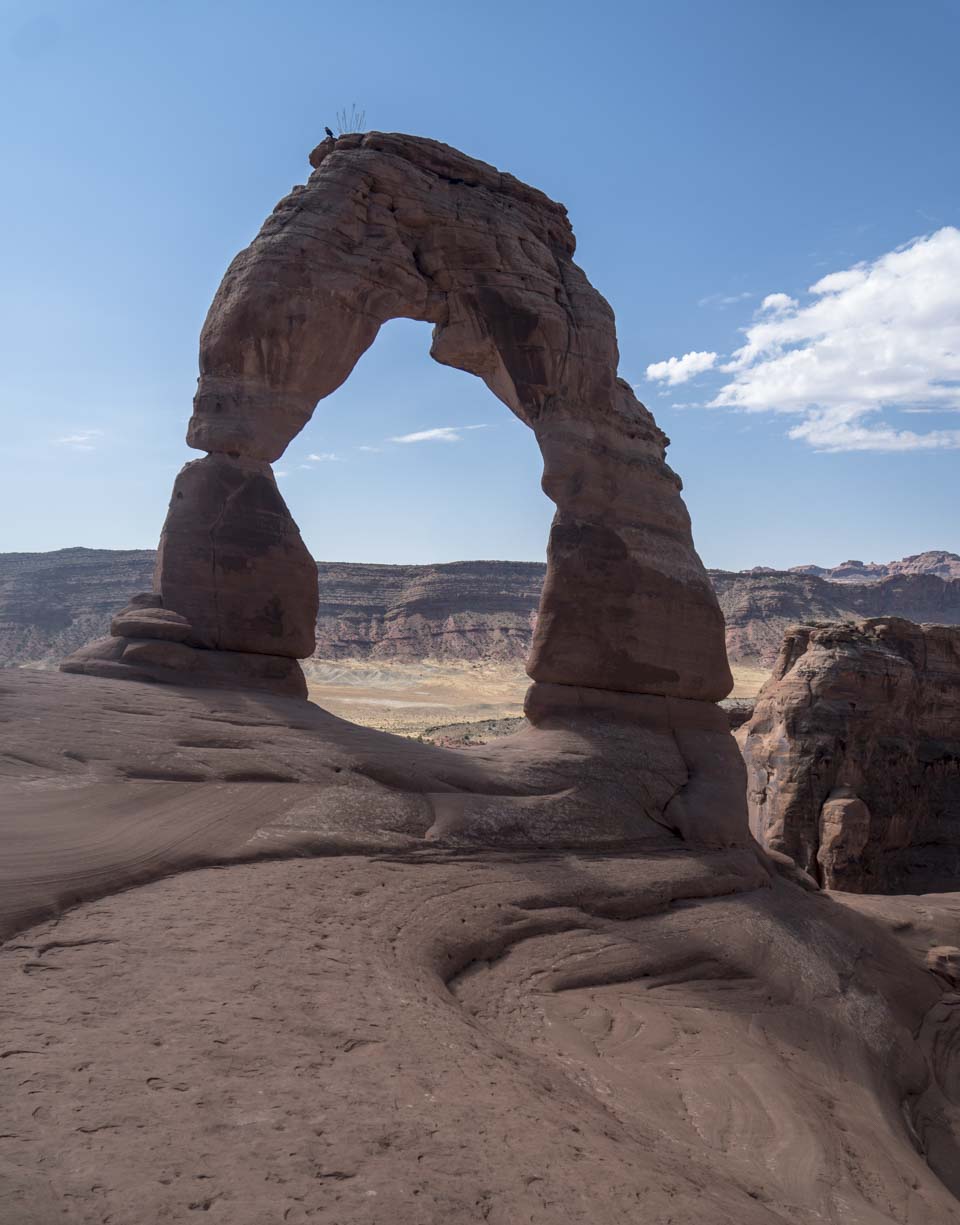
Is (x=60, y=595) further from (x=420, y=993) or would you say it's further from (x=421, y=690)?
(x=420, y=993)

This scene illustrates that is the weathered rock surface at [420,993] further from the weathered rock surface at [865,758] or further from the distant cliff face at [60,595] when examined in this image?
the distant cliff face at [60,595]

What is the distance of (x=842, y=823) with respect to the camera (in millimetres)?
13531

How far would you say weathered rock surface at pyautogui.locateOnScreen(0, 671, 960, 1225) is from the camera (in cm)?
278

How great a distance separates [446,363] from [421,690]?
49362mm

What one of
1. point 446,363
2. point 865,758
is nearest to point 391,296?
point 446,363

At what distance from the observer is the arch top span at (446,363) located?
879 centimetres

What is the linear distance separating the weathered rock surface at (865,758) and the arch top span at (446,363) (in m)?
4.73

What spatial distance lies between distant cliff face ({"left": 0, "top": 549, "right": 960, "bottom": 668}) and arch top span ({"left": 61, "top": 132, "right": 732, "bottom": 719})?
60.9m

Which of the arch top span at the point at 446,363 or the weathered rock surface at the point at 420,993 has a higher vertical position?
the arch top span at the point at 446,363

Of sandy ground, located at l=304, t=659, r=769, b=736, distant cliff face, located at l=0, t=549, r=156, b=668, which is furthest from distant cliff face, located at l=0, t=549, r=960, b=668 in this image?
sandy ground, located at l=304, t=659, r=769, b=736

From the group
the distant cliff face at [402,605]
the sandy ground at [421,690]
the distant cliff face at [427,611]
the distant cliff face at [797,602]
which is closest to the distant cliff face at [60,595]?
the distant cliff face at [402,605]

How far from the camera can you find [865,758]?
47.1ft

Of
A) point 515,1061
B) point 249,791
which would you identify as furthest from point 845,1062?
point 249,791

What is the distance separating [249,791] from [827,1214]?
166 inches
